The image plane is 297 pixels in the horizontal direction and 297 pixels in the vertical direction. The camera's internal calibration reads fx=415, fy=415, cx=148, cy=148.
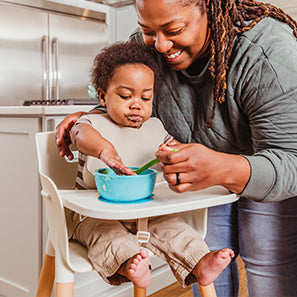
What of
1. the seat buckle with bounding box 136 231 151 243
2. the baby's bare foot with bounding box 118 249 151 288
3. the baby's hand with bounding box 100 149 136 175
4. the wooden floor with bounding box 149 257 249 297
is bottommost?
the wooden floor with bounding box 149 257 249 297

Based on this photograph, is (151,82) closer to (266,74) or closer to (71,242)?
(266,74)

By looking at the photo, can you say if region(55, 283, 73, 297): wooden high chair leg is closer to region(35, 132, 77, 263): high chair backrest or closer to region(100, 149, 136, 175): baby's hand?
region(35, 132, 77, 263): high chair backrest

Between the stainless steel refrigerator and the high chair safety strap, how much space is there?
2198 mm

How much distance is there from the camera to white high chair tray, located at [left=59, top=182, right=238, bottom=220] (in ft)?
2.74

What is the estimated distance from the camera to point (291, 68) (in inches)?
38.8

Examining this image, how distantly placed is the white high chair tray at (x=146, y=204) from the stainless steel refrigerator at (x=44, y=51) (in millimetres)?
2203

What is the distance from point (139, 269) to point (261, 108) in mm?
473

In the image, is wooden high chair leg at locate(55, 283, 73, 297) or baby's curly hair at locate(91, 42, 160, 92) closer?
wooden high chair leg at locate(55, 283, 73, 297)

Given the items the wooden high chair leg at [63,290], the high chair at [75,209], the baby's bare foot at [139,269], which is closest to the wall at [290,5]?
the high chair at [75,209]

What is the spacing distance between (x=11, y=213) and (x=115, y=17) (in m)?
1.99

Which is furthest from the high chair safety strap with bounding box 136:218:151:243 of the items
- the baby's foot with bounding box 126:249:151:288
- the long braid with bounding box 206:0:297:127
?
the long braid with bounding box 206:0:297:127

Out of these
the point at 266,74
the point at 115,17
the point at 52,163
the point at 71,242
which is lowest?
the point at 71,242

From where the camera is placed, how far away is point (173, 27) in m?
0.96

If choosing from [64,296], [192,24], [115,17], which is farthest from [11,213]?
[115,17]
